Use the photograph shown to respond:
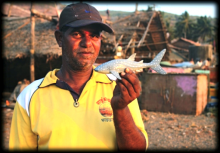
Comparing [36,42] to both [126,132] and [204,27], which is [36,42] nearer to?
[126,132]

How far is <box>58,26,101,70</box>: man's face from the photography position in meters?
2.15

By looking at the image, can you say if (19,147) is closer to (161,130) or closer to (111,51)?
(161,130)

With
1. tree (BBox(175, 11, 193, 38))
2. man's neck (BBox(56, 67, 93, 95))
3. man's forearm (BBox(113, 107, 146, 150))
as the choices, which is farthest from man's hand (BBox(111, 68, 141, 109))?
tree (BBox(175, 11, 193, 38))

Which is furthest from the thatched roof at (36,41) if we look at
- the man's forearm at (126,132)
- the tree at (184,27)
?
the tree at (184,27)

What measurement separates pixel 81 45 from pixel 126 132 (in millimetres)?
969

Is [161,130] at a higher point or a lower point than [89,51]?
lower

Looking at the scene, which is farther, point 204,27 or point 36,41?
point 204,27

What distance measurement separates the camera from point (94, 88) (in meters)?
2.30

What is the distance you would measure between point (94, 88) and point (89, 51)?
16.5 inches

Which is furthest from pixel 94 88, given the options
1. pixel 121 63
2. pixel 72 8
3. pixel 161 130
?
pixel 161 130

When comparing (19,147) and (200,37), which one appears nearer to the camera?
(19,147)

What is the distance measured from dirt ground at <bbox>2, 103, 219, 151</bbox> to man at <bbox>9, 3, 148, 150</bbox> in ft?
14.6

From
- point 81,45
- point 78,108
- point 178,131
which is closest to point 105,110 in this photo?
point 78,108

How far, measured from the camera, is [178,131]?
Answer: 24.8ft
